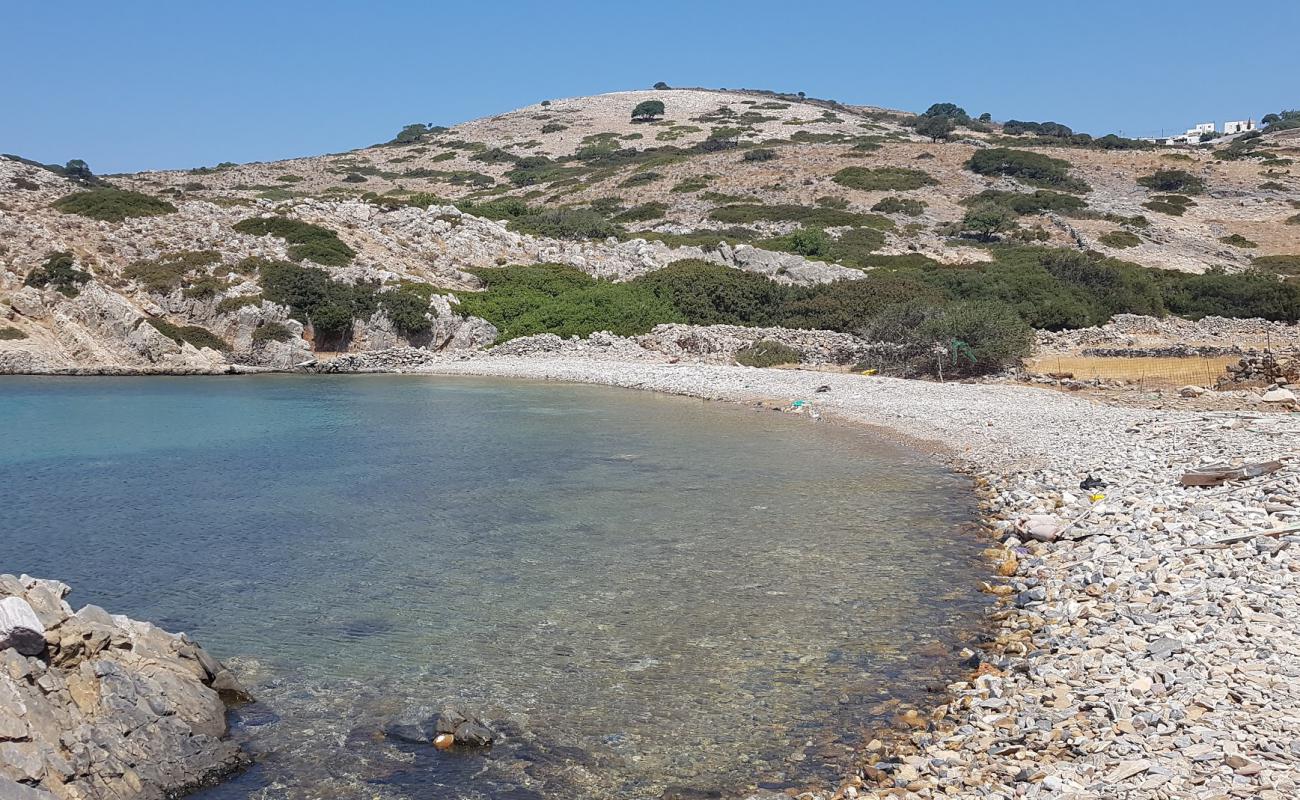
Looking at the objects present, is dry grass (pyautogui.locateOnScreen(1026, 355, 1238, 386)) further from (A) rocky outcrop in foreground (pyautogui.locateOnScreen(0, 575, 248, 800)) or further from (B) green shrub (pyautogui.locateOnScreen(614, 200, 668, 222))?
(B) green shrub (pyautogui.locateOnScreen(614, 200, 668, 222))

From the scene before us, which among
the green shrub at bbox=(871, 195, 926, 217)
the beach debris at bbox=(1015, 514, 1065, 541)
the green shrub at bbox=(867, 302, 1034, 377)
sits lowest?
the beach debris at bbox=(1015, 514, 1065, 541)

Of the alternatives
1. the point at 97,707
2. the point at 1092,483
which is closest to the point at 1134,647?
the point at 1092,483

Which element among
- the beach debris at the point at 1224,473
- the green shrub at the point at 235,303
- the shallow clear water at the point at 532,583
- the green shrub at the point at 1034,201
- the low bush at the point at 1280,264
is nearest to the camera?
the shallow clear water at the point at 532,583

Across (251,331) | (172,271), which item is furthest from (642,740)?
(172,271)

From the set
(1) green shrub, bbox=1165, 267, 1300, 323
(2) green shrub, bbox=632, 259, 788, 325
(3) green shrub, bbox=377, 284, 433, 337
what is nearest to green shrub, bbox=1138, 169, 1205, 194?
(1) green shrub, bbox=1165, 267, 1300, 323

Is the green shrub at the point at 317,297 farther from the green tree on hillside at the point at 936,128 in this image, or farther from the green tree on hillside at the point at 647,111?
the green tree on hillside at the point at 647,111

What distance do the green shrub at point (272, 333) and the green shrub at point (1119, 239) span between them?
1821 inches

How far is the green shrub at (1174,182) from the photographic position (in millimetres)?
70438

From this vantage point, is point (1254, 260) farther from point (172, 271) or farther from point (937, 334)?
point (172, 271)

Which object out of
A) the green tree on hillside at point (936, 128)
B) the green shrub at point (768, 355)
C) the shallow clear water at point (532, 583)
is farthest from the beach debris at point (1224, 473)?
the green tree on hillside at point (936, 128)

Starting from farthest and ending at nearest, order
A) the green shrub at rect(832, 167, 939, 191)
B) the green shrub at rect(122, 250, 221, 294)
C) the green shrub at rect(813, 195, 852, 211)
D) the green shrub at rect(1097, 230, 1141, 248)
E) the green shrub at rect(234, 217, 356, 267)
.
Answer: the green shrub at rect(832, 167, 939, 191), the green shrub at rect(813, 195, 852, 211), the green shrub at rect(1097, 230, 1141, 248), the green shrub at rect(234, 217, 356, 267), the green shrub at rect(122, 250, 221, 294)

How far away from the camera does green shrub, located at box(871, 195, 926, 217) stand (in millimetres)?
64062

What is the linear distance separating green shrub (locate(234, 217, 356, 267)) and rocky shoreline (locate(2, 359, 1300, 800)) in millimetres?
34668

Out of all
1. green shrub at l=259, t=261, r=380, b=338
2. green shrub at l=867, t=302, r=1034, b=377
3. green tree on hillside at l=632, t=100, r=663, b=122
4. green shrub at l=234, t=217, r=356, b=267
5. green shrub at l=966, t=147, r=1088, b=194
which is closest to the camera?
green shrub at l=867, t=302, r=1034, b=377
